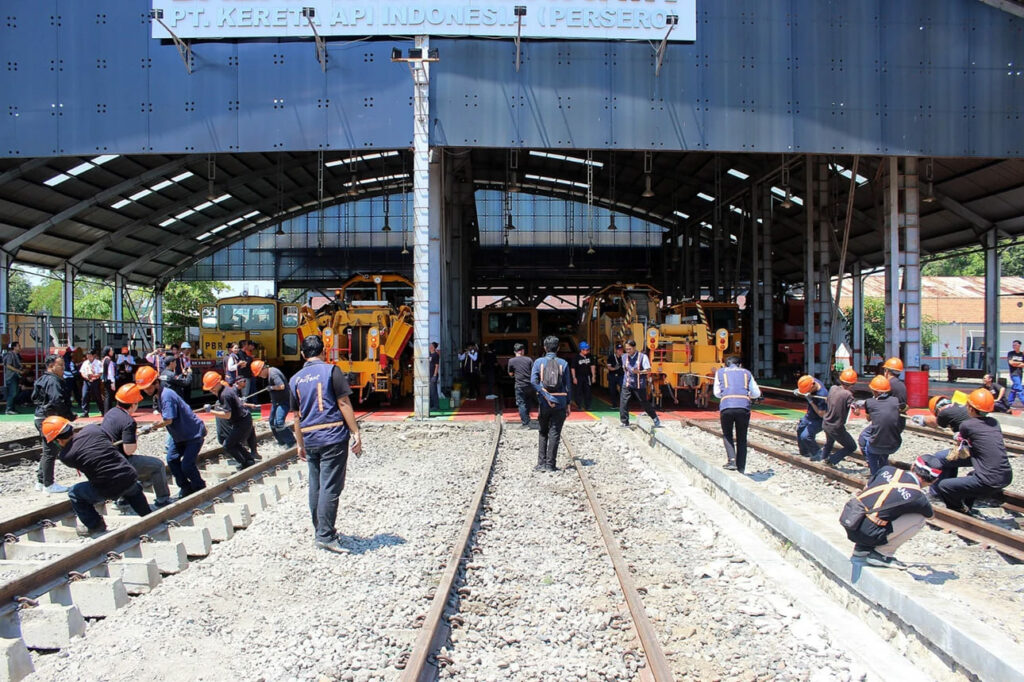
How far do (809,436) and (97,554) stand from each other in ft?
31.0

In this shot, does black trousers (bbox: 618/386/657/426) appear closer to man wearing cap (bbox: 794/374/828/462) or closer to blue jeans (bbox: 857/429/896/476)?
man wearing cap (bbox: 794/374/828/462)

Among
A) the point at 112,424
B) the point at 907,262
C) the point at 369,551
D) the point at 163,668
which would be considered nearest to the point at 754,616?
the point at 369,551

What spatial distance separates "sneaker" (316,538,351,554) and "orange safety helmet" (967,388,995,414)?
235 inches

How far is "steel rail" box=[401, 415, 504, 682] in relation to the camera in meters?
3.81

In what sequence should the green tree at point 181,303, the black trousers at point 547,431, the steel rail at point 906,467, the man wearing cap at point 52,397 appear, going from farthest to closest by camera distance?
the green tree at point 181,303 → the black trousers at point 547,431 → the man wearing cap at point 52,397 → the steel rail at point 906,467

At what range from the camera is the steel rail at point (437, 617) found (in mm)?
3806

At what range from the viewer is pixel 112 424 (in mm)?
6773

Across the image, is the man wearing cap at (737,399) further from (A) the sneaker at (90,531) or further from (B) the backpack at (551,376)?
(A) the sneaker at (90,531)

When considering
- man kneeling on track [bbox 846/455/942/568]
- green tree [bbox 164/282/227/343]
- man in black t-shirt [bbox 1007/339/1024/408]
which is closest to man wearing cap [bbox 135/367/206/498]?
man kneeling on track [bbox 846/455/942/568]

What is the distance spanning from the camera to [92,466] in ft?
20.5

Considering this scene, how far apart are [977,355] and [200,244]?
39978 mm

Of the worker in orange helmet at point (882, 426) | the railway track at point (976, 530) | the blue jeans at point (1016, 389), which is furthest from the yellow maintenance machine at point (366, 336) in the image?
the blue jeans at point (1016, 389)

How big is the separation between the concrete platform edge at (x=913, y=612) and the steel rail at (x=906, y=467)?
7.37ft

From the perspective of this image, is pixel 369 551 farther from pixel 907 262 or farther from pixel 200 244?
pixel 200 244
